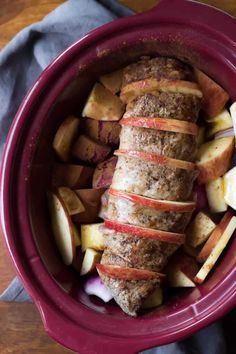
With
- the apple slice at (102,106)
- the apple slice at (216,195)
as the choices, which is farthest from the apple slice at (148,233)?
the apple slice at (102,106)

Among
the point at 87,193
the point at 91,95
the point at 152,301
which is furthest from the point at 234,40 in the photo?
the point at 152,301

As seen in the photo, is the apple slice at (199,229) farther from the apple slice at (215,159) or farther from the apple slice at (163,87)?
the apple slice at (163,87)

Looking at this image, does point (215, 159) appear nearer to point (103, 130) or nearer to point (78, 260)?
point (103, 130)

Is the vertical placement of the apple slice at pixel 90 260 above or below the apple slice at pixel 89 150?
below

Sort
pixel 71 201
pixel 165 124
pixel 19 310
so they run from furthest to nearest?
pixel 19 310, pixel 71 201, pixel 165 124

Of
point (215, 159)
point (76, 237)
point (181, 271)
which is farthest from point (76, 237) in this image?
point (215, 159)

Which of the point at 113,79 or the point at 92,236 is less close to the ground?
the point at 113,79

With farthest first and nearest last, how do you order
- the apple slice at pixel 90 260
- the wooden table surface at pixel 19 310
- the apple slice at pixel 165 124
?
the wooden table surface at pixel 19 310
the apple slice at pixel 90 260
the apple slice at pixel 165 124
